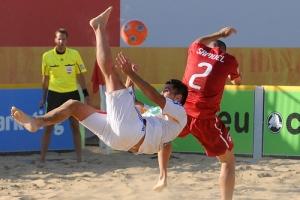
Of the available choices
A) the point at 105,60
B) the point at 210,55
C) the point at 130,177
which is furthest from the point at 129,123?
the point at 130,177

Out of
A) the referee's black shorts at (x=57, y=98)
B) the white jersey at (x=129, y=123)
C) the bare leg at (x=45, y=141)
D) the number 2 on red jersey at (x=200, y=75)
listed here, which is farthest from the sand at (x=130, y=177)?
the white jersey at (x=129, y=123)

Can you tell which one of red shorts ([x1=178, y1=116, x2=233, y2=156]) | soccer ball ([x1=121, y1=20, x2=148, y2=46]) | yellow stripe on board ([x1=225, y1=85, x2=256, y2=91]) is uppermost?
soccer ball ([x1=121, y1=20, x2=148, y2=46])

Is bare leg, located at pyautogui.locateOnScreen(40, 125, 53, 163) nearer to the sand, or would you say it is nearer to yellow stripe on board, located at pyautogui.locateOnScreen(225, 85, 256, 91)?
the sand

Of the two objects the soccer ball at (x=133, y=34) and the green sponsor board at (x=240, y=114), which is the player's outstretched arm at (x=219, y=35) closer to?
the soccer ball at (x=133, y=34)

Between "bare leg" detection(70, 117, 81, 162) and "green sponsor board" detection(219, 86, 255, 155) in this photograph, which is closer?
"bare leg" detection(70, 117, 81, 162)

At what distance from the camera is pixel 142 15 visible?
47.2ft

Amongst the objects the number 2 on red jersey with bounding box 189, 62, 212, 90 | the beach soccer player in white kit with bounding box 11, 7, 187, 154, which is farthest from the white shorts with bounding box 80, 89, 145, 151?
the number 2 on red jersey with bounding box 189, 62, 212, 90

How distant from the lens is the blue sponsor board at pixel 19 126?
10219 mm

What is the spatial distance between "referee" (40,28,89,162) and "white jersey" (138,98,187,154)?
3.51m

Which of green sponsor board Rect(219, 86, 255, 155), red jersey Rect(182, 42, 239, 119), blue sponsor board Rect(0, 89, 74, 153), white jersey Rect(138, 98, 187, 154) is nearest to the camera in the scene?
white jersey Rect(138, 98, 187, 154)

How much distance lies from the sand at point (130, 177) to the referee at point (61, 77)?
46cm

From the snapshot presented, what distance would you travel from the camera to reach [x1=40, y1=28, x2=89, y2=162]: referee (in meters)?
9.68

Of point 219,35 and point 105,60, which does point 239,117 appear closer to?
point 219,35

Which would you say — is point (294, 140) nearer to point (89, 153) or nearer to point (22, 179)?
point (89, 153)
